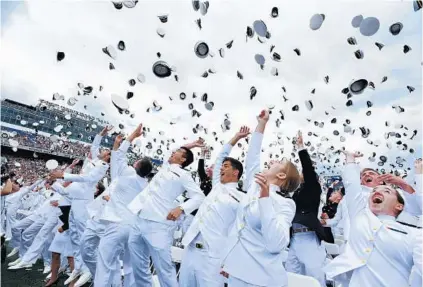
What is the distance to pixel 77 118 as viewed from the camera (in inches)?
1764

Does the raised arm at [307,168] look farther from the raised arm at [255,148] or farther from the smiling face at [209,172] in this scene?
the smiling face at [209,172]

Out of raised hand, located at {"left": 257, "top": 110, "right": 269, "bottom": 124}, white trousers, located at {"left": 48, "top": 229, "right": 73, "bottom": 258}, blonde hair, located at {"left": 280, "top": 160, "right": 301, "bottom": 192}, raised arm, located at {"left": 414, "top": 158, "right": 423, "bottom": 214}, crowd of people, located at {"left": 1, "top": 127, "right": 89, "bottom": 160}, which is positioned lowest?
crowd of people, located at {"left": 1, "top": 127, "right": 89, "bottom": 160}

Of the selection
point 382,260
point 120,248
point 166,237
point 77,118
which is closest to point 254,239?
point 382,260

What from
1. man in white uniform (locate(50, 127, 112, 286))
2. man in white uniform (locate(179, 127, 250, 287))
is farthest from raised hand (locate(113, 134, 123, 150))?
man in white uniform (locate(179, 127, 250, 287))

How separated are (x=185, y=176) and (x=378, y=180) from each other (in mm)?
2570

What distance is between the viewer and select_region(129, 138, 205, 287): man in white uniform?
4578 millimetres

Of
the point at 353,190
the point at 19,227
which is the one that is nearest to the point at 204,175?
the point at 353,190

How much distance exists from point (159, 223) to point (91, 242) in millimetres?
1801

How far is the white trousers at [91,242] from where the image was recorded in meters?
5.80

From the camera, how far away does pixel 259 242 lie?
8.93ft

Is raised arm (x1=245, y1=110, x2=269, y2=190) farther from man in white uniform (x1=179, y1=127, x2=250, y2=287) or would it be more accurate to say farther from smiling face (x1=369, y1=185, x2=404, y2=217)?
smiling face (x1=369, y1=185, x2=404, y2=217)

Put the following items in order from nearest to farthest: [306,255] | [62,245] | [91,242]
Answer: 1. [306,255]
2. [91,242]
3. [62,245]

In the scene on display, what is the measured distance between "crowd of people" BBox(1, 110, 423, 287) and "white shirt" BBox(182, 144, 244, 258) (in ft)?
0.03

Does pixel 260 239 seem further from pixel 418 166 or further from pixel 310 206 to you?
pixel 310 206
